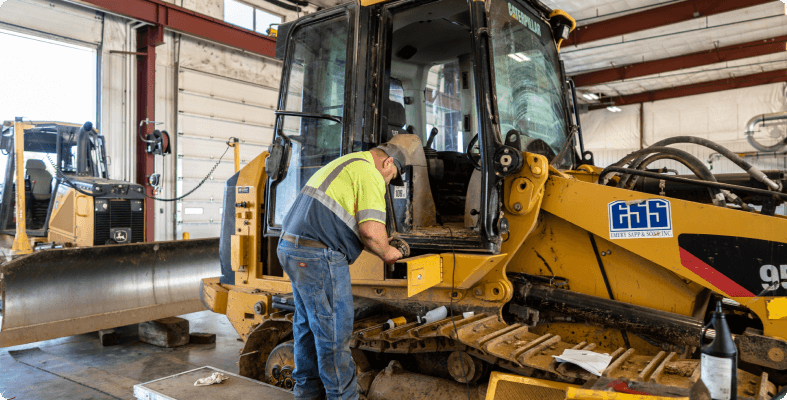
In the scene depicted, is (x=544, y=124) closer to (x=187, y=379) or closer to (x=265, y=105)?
(x=187, y=379)

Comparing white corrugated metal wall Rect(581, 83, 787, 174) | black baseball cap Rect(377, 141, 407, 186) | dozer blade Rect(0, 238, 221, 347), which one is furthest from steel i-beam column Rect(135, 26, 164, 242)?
white corrugated metal wall Rect(581, 83, 787, 174)

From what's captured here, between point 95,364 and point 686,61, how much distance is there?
15.9m

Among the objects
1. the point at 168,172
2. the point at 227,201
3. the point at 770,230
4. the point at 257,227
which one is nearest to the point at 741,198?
the point at 770,230

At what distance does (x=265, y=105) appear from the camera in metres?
13.0

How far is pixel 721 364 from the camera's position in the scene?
166 centimetres

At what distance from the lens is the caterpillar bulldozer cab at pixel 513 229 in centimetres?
249

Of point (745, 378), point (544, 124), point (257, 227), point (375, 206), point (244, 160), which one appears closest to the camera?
point (745, 378)

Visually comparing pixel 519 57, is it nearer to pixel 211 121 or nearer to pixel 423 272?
pixel 423 272

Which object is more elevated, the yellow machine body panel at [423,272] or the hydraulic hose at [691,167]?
the hydraulic hose at [691,167]

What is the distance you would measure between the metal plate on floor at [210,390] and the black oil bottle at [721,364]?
234 centimetres

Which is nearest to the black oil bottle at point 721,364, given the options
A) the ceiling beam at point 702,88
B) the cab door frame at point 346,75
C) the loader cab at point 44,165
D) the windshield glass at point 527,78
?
the windshield glass at point 527,78

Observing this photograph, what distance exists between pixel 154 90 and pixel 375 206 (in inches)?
381

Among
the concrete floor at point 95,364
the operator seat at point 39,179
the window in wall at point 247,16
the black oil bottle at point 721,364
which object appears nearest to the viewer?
the black oil bottle at point 721,364

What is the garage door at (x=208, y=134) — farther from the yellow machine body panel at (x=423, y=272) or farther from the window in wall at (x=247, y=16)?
the yellow machine body panel at (x=423, y=272)
